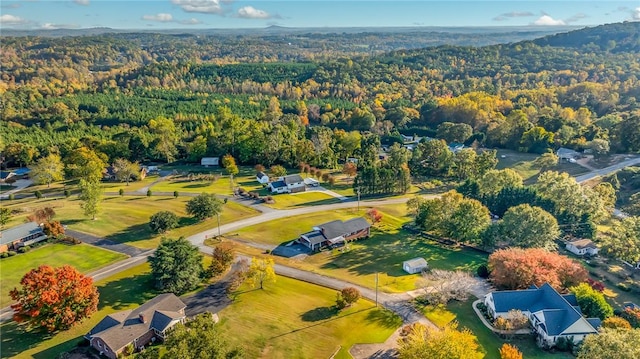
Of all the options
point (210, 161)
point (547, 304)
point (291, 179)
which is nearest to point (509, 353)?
point (547, 304)

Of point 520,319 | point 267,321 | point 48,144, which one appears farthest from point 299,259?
point 48,144

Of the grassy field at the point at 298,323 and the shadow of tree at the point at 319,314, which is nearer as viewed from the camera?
the grassy field at the point at 298,323

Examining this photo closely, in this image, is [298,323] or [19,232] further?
[19,232]

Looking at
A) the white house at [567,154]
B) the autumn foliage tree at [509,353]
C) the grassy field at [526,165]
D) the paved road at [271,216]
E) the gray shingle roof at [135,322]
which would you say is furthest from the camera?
the white house at [567,154]

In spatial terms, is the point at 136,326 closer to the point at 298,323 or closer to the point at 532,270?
the point at 298,323

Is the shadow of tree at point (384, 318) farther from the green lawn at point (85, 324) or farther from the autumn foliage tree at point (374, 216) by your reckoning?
the autumn foliage tree at point (374, 216)

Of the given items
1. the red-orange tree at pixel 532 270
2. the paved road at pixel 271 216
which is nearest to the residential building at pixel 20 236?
the paved road at pixel 271 216

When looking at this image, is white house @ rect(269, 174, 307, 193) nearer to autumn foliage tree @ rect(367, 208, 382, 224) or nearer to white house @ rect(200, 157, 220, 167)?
autumn foliage tree @ rect(367, 208, 382, 224)
